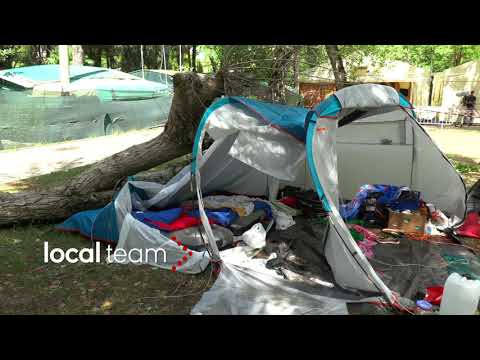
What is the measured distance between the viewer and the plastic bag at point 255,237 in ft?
13.9

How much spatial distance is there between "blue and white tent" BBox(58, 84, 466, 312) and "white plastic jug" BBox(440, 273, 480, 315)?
16.1 inches

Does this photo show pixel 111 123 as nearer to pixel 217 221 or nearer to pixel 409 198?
pixel 217 221

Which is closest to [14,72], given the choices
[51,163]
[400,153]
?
[51,163]

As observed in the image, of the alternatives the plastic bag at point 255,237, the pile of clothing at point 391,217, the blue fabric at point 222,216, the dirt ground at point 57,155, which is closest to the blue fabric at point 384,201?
the pile of clothing at point 391,217

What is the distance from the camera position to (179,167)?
624cm

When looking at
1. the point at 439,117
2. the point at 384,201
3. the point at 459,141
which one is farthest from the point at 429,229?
the point at 439,117

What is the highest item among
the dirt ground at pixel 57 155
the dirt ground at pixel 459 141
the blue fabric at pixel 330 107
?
the blue fabric at pixel 330 107

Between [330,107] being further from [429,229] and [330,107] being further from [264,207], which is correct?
[429,229]

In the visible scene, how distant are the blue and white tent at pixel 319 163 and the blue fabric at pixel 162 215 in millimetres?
141

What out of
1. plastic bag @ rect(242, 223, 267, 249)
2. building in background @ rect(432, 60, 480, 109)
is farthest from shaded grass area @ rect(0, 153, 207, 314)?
building in background @ rect(432, 60, 480, 109)

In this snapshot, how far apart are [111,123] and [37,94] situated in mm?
2415

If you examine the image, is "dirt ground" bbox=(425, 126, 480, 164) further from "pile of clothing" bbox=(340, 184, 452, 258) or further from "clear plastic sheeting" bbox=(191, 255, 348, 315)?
"clear plastic sheeting" bbox=(191, 255, 348, 315)

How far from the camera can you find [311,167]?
3625 mm

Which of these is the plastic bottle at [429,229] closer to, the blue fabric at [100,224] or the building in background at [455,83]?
the blue fabric at [100,224]
